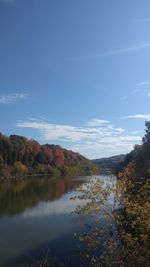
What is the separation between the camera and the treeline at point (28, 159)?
11419 cm

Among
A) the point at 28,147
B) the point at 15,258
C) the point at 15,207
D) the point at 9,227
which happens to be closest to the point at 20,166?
the point at 28,147

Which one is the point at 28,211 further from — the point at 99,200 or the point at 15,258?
the point at 99,200

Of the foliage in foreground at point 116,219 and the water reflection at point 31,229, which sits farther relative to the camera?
the water reflection at point 31,229

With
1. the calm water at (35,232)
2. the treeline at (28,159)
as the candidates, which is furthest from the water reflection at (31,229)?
the treeline at (28,159)

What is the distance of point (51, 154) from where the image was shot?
489ft

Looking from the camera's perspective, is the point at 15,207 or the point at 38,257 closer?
the point at 38,257

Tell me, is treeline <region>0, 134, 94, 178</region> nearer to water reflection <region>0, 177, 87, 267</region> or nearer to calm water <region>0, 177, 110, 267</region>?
water reflection <region>0, 177, 87, 267</region>

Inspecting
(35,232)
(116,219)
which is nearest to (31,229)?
(35,232)

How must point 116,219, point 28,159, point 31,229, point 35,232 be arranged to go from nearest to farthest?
point 116,219 < point 35,232 < point 31,229 < point 28,159

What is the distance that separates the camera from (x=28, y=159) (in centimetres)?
13238

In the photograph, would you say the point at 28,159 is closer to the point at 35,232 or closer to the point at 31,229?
the point at 31,229

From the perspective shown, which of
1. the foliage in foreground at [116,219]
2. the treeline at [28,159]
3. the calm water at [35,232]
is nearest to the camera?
the foliage in foreground at [116,219]

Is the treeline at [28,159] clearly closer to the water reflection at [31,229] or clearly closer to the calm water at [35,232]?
the water reflection at [31,229]

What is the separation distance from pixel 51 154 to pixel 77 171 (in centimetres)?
1448
